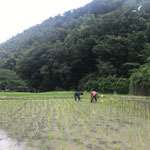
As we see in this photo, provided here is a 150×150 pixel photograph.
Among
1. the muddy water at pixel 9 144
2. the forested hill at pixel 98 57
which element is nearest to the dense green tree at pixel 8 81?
the forested hill at pixel 98 57

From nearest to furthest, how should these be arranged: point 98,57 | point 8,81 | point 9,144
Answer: point 9,144 < point 8,81 < point 98,57

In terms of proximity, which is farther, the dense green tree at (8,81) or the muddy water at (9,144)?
the dense green tree at (8,81)

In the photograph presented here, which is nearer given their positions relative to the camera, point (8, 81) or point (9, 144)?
point (9, 144)

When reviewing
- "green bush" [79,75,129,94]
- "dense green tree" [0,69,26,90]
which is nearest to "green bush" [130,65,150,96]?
"green bush" [79,75,129,94]

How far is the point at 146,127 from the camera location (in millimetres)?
5812

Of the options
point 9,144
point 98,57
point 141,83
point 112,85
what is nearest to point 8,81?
point 98,57

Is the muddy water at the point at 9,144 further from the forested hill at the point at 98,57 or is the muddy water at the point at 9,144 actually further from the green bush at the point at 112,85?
the green bush at the point at 112,85

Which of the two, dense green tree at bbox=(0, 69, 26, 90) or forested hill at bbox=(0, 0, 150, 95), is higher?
forested hill at bbox=(0, 0, 150, 95)

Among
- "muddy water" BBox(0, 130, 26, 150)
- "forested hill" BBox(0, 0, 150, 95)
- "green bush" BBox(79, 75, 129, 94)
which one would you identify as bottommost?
"muddy water" BBox(0, 130, 26, 150)

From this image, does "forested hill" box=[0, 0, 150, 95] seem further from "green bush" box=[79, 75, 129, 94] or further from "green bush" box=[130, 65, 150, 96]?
"green bush" box=[130, 65, 150, 96]

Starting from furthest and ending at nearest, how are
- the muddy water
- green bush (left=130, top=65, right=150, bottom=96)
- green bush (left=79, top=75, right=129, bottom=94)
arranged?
1. green bush (left=79, top=75, right=129, bottom=94)
2. green bush (left=130, top=65, right=150, bottom=96)
3. the muddy water

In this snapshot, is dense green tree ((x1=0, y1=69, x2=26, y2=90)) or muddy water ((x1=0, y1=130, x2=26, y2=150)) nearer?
muddy water ((x1=0, y1=130, x2=26, y2=150))

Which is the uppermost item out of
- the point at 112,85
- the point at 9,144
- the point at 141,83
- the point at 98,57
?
the point at 98,57

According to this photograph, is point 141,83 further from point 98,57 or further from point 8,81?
point 8,81
